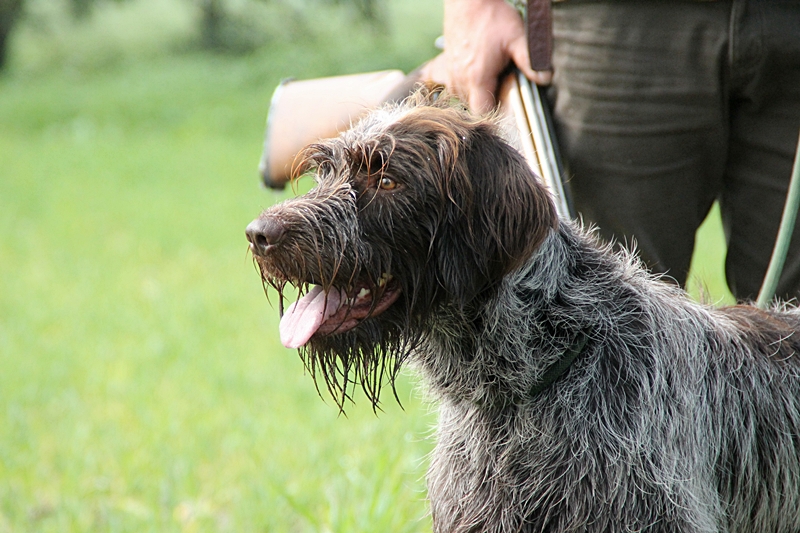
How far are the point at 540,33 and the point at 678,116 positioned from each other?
1.78 feet

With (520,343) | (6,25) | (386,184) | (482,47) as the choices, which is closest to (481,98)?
(482,47)

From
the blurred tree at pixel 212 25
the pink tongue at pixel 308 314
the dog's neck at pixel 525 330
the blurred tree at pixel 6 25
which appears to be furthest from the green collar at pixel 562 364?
the blurred tree at pixel 212 25

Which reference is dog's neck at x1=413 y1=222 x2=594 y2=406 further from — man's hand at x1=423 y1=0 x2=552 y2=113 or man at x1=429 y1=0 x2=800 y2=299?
man's hand at x1=423 y1=0 x2=552 y2=113

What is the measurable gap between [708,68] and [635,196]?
484 mm

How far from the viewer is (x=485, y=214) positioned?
2.31 m

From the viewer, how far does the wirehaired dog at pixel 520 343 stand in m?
2.33

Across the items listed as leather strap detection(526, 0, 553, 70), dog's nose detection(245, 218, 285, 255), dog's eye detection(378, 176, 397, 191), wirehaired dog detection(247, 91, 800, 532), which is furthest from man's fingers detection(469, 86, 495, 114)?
dog's nose detection(245, 218, 285, 255)

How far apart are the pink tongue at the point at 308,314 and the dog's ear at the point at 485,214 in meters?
0.32

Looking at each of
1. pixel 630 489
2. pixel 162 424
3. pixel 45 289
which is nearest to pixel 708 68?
pixel 630 489

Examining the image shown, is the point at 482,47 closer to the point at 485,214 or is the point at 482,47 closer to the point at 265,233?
the point at 485,214

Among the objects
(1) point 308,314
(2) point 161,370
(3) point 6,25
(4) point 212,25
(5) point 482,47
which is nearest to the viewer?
(1) point 308,314

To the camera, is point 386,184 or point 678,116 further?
point 678,116

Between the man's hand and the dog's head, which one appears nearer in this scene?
the dog's head

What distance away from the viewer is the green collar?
2.48 meters
